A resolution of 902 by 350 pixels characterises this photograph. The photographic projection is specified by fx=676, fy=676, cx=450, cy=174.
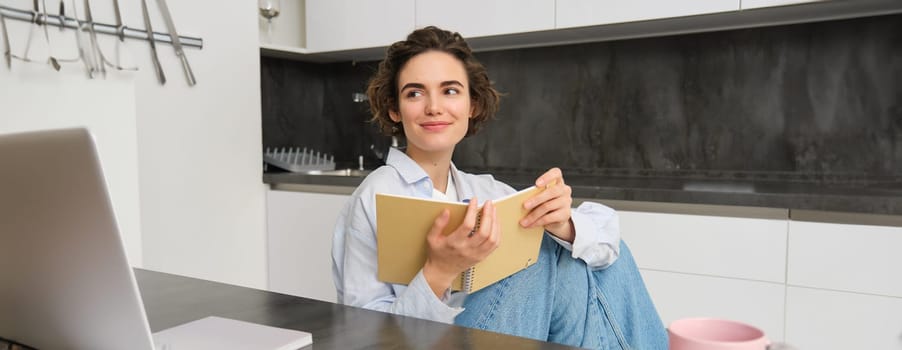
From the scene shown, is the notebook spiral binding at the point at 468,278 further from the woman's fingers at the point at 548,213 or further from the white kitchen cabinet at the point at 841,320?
the white kitchen cabinet at the point at 841,320

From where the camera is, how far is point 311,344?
2.21ft

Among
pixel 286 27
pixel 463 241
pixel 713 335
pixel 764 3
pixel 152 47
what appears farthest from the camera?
pixel 286 27

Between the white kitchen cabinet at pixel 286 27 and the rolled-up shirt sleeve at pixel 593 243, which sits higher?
the white kitchen cabinet at pixel 286 27

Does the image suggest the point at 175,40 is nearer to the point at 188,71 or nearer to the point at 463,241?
the point at 188,71

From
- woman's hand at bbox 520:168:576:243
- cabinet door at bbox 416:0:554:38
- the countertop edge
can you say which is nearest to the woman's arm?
woman's hand at bbox 520:168:576:243

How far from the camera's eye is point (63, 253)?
1.74 feet

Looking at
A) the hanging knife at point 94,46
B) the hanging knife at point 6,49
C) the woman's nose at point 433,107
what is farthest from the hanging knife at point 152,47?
the woman's nose at point 433,107

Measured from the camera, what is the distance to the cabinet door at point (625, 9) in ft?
6.61

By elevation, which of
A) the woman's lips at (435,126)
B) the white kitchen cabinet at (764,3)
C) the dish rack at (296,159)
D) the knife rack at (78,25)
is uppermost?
the white kitchen cabinet at (764,3)

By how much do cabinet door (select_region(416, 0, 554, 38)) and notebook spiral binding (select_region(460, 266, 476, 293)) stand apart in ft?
4.88

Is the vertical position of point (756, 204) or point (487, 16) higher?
point (487, 16)

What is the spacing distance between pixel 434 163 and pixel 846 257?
1099 millimetres

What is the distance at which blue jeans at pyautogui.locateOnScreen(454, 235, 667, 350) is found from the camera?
0.97 m

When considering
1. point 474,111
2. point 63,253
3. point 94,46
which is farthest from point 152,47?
point 63,253
